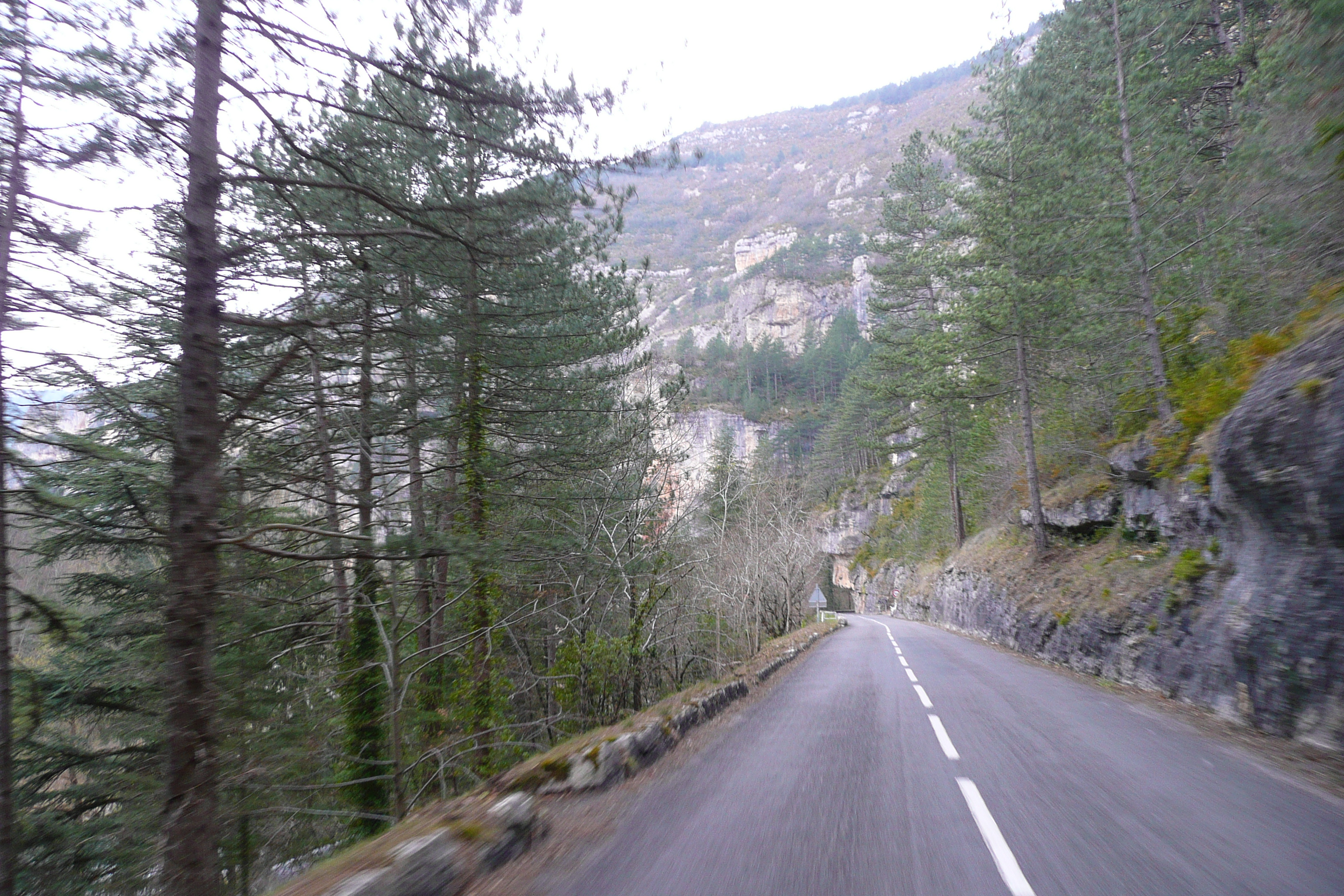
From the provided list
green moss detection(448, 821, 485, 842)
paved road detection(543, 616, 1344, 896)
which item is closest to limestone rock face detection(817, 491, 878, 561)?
paved road detection(543, 616, 1344, 896)

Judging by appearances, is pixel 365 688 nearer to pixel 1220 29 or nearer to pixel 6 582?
pixel 6 582

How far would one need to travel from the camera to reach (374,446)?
977cm

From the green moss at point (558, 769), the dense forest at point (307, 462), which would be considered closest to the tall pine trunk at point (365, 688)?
the dense forest at point (307, 462)

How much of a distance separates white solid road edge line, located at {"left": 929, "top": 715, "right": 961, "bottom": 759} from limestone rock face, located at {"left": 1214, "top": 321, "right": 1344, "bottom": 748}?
3408 mm

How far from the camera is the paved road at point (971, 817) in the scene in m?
3.66

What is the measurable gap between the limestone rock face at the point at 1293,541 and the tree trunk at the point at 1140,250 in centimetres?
600

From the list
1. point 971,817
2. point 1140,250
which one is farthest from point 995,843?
point 1140,250

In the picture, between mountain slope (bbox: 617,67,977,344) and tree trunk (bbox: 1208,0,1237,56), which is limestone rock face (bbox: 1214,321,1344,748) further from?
mountain slope (bbox: 617,67,977,344)

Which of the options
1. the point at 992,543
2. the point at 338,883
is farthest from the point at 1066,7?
the point at 338,883

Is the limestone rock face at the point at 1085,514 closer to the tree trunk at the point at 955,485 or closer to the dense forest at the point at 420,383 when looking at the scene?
the dense forest at the point at 420,383

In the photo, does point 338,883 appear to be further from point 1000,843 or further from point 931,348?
point 931,348

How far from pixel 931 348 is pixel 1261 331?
11.2 meters

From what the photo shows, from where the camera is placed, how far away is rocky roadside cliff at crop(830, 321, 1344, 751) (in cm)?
652

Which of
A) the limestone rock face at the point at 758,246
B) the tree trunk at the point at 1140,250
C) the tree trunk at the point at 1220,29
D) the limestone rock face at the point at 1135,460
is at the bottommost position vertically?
the limestone rock face at the point at 1135,460
